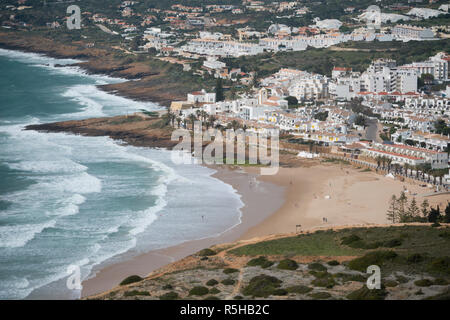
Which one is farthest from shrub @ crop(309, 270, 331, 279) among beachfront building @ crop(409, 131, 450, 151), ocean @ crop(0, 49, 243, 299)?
beachfront building @ crop(409, 131, 450, 151)

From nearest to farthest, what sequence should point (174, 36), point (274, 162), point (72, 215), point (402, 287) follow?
1. point (402, 287)
2. point (72, 215)
3. point (274, 162)
4. point (174, 36)

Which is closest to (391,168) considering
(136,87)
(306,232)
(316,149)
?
(316,149)

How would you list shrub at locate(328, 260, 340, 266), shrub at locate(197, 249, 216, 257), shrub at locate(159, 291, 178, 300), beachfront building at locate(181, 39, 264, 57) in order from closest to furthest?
shrub at locate(159, 291, 178, 300)
shrub at locate(328, 260, 340, 266)
shrub at locate(197, 249, 216, 257)
beachfront building at locate(181, 39, 264, 57)

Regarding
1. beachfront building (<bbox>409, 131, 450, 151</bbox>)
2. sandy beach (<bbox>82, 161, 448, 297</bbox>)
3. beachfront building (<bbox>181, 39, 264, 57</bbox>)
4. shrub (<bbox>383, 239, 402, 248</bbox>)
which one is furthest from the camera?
beachfront building (<bbox>181, 39, 264, 57</bbox>)

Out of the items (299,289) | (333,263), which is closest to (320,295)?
(299,289)

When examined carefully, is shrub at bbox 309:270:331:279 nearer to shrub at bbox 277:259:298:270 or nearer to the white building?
shrub at bbox 277:259:298:270

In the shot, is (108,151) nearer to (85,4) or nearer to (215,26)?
(215,26)
